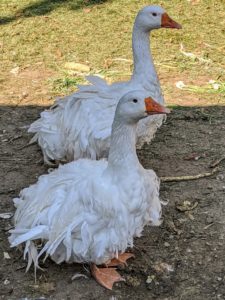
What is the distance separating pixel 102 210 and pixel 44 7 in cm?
569

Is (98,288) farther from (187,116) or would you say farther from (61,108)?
(187,116)

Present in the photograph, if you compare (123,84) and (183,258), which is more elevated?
(123,84)

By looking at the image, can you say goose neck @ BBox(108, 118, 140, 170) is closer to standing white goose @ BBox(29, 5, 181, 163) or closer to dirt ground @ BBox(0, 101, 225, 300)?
dirt ground @ BBox(0, 101, 225, 300)

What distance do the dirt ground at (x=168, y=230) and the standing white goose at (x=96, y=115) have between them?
1.02 feet

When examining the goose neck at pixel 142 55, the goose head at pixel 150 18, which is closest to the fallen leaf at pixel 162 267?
the goose neck at pixel 142 55

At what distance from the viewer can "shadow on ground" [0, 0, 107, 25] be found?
838 cm

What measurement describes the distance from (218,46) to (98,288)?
449cm

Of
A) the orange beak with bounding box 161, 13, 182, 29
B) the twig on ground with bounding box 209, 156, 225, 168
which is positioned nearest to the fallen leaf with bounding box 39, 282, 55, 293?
the twig on ground with bounding box 209, 156, 225, 168

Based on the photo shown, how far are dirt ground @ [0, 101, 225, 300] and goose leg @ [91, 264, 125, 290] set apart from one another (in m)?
0.04

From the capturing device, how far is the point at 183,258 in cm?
403

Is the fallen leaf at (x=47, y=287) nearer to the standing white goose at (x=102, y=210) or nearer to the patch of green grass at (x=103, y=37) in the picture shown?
the standing white goose at (x=102, y=210)

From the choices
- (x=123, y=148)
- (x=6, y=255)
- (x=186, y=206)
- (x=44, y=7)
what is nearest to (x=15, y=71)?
(x=44, y=7)

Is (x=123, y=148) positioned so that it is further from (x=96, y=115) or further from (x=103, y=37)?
Answer: (x=103, y=37)

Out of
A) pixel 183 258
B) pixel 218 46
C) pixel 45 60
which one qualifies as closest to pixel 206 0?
pixel 218 46
